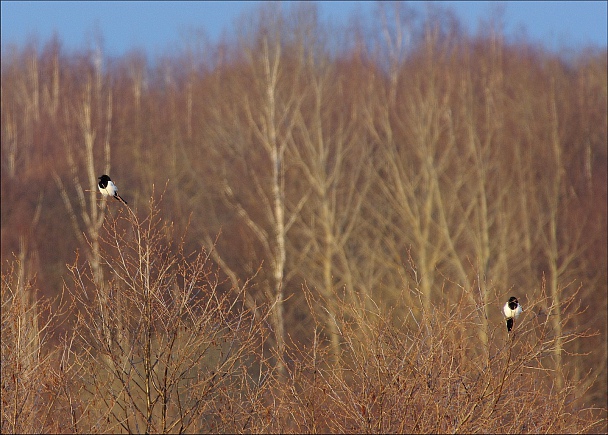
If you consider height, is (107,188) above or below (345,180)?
above

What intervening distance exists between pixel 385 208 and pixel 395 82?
15.5 feet

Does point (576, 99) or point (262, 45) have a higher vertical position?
point (262, 45)

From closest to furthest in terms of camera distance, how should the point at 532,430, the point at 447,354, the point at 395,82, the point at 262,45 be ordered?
the point at 447,354 < the point at 532,430 < the point at 262,45 < the point at 395,82

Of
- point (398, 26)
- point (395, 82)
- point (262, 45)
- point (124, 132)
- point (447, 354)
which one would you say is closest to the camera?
point (447, 354)

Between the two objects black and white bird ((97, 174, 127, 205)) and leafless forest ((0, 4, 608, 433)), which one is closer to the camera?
black and white bird ((97, 174, 127, 205))

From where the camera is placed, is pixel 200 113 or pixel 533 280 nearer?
pixel 533 280

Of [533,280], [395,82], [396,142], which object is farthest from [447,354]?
[395,82]

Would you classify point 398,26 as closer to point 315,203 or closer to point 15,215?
point 315,203

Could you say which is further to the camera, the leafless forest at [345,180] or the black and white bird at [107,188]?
the leafless forest at [345,180]

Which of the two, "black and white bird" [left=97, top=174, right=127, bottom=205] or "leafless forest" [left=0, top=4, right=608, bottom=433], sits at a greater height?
"black and white bird" [left=97, top=174, right=127, bottom=205]

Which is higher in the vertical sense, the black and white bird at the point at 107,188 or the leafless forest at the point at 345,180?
the black and white bird at the point at 107,188

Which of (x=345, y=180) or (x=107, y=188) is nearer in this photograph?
(x=107, y=188)

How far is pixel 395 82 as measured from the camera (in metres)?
30.0

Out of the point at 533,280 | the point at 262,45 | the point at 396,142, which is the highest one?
the point at 262,45
